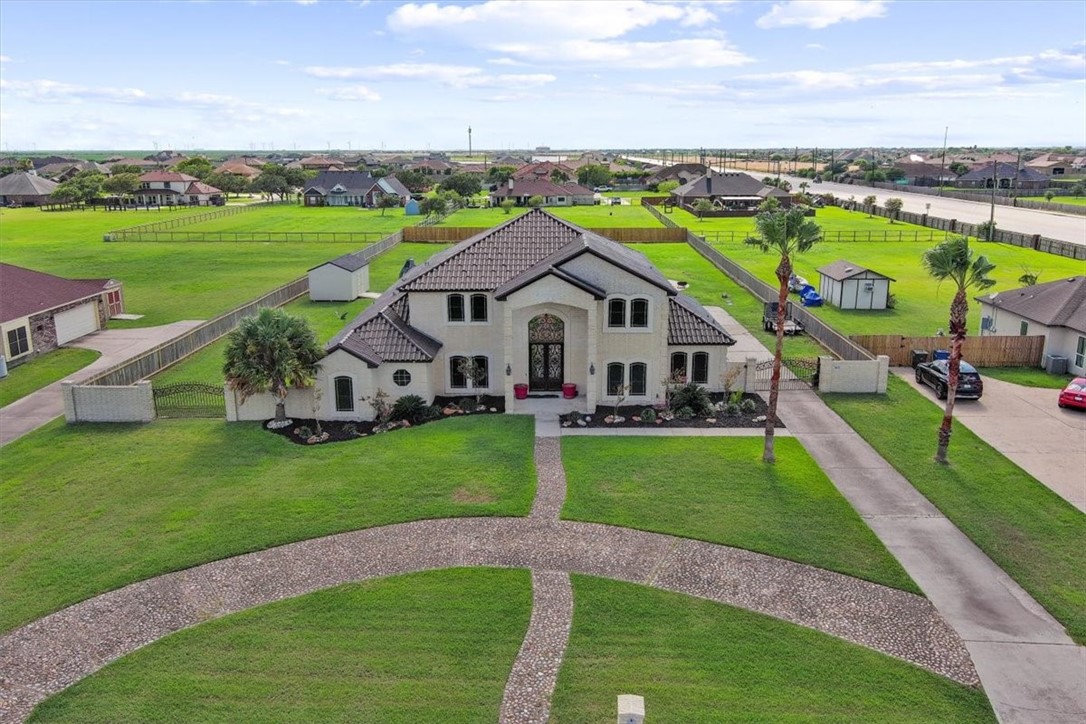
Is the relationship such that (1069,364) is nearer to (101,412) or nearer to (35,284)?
(101,412)

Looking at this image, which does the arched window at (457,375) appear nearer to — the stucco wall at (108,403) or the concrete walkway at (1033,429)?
the stucco wall at (108,403)

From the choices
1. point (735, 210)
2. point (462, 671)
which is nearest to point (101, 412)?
point (462, 671)

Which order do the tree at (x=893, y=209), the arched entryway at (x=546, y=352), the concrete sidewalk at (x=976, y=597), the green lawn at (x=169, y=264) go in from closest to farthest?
the concrete sidewalk at (x=976, y=597)
the arched entryway at (x=546, y=352)
the green lawn at (x=169, y=264)
the tree at (x=893, y=209)

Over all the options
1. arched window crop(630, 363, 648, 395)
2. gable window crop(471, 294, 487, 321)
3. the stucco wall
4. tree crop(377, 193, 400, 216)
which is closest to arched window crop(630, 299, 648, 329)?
arched window crop(630, 363, 648, 395)

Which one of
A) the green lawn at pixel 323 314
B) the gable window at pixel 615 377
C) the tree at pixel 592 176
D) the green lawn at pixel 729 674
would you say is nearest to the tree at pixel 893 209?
the green lawn at pixel 323 314

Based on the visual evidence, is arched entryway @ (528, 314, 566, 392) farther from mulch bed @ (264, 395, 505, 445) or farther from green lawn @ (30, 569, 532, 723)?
green lawn @ (30, 569, 532, 723)

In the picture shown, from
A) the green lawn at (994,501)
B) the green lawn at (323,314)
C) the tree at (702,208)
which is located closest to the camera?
the green lawn at (994,501)
